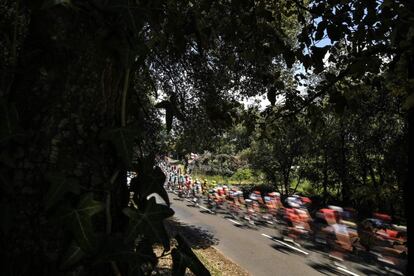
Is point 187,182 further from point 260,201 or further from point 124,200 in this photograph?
point 124,200

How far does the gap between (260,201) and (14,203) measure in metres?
16.9

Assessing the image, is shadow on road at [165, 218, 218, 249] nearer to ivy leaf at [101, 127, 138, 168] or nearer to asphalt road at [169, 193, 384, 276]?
asphalt road at [169, 193, 384, 276]

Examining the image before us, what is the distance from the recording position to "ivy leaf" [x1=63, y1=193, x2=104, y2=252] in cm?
84

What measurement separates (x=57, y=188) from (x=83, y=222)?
0.30 ft

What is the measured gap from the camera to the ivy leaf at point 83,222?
0.84 m

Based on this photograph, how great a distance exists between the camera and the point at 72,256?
0.86m

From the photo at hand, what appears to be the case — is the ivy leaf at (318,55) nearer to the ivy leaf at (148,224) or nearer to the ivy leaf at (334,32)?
the ivy leaf at (334,32)

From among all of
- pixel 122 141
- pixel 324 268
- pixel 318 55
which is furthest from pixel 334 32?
pixel 324 268

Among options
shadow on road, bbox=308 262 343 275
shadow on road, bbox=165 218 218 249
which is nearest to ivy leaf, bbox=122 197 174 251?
shadow on road, bbox=308 262 343 275

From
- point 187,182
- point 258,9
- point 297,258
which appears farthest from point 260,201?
point 258,9

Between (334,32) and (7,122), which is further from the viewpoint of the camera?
(334,32)

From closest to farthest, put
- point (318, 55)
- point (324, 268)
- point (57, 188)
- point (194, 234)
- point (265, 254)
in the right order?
point (57, 188) → point (318, 55) → point (324, 268) → point (265, 254) → point (194, 234)

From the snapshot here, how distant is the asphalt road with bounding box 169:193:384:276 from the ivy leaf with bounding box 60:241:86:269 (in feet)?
30.7

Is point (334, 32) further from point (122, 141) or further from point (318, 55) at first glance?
point (122, 141)
